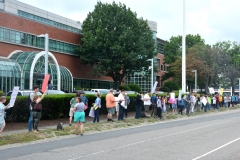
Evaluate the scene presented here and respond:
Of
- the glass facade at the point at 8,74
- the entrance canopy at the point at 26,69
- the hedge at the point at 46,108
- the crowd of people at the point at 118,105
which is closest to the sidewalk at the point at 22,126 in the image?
the hedge at the point at 46,108

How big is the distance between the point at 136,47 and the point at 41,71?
551 inches

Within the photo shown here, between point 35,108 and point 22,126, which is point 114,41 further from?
point 35,108

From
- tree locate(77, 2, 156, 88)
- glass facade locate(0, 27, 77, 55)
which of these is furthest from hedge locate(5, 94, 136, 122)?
tree locate(77, 2, 156, 88)

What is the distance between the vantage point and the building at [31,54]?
3906cm

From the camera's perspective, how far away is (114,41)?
5028 cm

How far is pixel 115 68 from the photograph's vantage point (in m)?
50.8

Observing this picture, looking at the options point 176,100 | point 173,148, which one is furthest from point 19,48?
point 173,148

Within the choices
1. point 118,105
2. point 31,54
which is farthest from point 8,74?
point 118,105

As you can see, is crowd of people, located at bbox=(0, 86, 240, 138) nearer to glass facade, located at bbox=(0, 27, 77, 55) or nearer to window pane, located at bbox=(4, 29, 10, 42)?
window pane, located at bbox=(4, 29, 10, 42)

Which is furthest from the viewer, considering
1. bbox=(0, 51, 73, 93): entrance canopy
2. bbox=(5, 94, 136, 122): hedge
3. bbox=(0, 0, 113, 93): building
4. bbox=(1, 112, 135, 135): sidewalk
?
bbox=(0, 0, 113, 93): building

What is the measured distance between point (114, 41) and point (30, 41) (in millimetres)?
11020

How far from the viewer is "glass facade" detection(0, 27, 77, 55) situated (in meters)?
40.6

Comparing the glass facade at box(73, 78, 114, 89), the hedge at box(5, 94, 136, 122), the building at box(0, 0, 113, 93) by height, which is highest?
the building at box(0, 0, 113, 93)

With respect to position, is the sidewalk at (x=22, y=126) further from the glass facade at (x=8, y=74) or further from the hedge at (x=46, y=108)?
the glass facade at (x=8, y=74)
